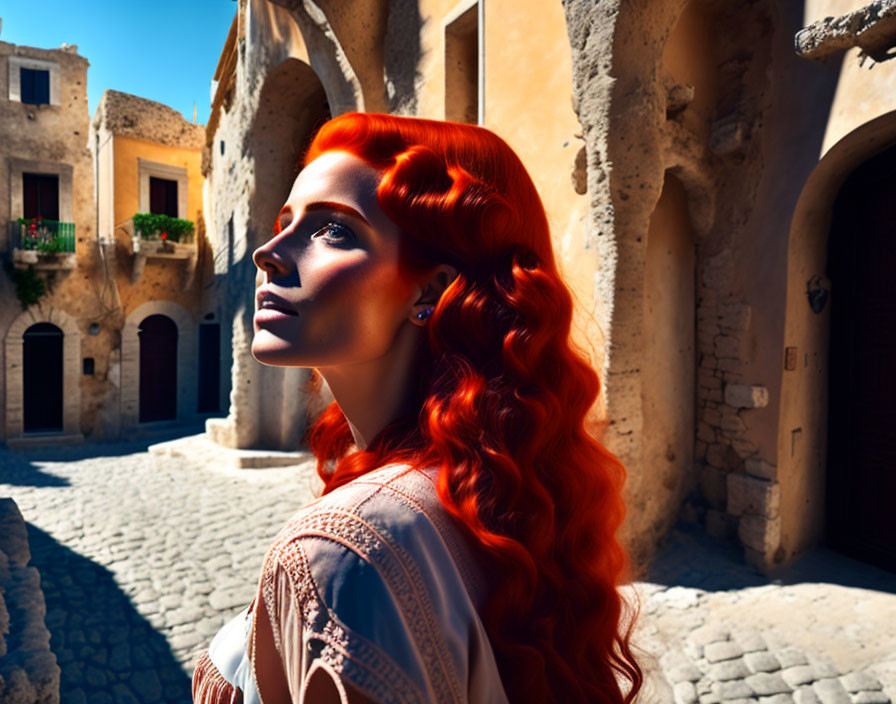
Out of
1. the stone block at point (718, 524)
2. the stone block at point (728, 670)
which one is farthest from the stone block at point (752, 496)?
the stone block at point (728, 670)

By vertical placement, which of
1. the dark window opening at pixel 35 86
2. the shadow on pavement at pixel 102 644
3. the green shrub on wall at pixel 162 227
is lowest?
the shadow on pavement at pixel 102 644

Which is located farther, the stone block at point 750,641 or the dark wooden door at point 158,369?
the dark wooden door at point 158,369

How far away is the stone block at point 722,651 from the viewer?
3711 millimetres

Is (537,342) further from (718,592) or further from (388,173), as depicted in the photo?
(718,592)

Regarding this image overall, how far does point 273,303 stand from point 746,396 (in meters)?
5.05

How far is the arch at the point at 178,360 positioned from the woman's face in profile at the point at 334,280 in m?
16.0

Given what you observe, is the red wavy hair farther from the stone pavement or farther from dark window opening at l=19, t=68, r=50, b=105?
dark window opening at l=19, t=68, r=50, b=105

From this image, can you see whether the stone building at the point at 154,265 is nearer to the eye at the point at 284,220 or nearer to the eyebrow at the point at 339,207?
the eye at the point at 284,220

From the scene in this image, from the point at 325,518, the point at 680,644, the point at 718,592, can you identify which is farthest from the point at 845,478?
the point at 325,518

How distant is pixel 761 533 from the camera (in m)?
4.94

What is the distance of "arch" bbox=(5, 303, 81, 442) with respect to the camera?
13742 mm

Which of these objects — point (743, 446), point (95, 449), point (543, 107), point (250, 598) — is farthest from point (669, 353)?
point (95, 449)

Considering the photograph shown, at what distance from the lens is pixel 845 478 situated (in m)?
5.39

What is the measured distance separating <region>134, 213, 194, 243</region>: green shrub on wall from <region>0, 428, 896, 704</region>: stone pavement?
950 cm
